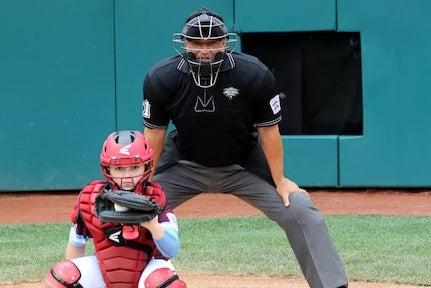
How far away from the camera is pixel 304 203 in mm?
5273

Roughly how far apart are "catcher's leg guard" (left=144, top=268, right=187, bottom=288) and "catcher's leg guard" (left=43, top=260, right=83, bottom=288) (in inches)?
13.1

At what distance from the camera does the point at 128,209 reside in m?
4.42

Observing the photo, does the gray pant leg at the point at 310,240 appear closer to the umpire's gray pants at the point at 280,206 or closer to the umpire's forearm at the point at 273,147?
the umpire's gray pants at the point at 280,206

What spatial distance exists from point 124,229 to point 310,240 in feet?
3.79

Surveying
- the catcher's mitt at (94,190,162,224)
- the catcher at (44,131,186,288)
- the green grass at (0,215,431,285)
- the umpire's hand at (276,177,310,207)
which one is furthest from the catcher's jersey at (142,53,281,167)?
the green grass at (0,215,431,285)

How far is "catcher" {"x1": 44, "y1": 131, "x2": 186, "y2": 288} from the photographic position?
4438 mm

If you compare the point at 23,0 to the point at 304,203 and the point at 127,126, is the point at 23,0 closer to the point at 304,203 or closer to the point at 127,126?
the point at 127,126

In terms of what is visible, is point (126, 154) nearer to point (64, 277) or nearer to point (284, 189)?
point (64, 277)

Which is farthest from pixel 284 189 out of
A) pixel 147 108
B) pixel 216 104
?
pixel 147 108

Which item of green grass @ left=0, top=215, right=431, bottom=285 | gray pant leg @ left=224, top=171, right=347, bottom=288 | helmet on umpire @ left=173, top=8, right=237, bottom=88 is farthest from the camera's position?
green grass @ left=0, top=215, right=431, bottom=285

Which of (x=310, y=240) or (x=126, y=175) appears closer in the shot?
(x=126, y=175)

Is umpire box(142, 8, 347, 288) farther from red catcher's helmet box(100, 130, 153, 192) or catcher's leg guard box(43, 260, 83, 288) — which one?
catcher's leg guard box(43, 260, 83, 288)

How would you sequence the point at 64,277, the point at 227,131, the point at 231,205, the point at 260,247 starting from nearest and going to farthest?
the point at 64,277
the point at 227,131
the point at 260,247
the point at 231,205

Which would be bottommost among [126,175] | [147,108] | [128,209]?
[128,209]
